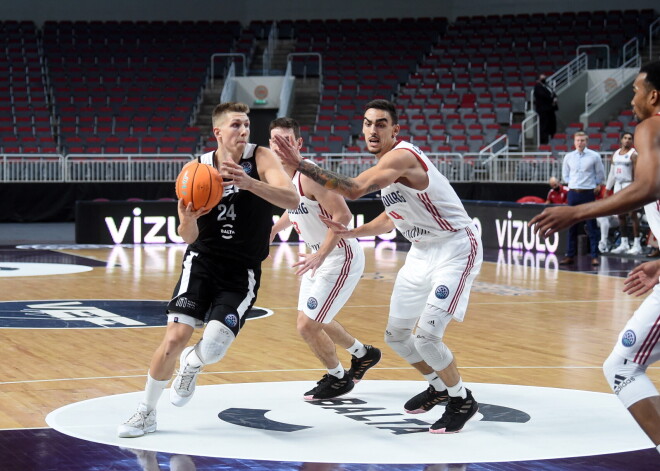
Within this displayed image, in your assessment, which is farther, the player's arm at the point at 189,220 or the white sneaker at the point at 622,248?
the white sneaker at the point at 622,248

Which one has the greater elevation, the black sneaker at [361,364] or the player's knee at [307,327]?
the player's knee at [307,327]

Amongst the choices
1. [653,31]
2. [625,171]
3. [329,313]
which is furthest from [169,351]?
[653,31]

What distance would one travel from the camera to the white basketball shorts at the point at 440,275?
6664 millimetres

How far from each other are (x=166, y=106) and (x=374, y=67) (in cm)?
624

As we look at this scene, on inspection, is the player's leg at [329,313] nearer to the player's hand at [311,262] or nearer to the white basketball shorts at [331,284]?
the white basketball shorts at [331,284]

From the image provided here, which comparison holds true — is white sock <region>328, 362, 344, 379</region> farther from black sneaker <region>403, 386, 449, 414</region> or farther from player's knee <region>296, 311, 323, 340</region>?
black sneaker <region>403, 386, 449, 414</region>

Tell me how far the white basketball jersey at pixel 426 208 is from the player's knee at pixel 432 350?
2.30 ft

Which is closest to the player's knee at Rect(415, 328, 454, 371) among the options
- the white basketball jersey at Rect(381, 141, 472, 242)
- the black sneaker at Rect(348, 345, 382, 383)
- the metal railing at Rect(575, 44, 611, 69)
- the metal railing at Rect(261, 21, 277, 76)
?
the white basketball jersey at Rect(381, 141, 472, 242)

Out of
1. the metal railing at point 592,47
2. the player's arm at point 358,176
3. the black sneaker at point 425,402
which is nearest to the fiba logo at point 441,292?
the black sneaker at point 425,402

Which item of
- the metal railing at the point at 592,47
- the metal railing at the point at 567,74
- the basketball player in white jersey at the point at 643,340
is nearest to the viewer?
the basketball player in white jersey at the point at 643,340

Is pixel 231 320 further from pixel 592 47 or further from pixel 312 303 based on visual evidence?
pixel 592 47

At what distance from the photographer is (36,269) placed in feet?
53.5

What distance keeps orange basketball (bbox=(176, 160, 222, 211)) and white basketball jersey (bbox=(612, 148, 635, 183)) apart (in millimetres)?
12480

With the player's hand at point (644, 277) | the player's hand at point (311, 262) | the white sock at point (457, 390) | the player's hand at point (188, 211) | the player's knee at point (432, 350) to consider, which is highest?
the player's hand at point (188, 211)
